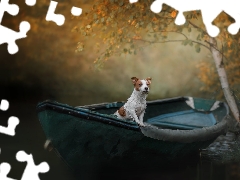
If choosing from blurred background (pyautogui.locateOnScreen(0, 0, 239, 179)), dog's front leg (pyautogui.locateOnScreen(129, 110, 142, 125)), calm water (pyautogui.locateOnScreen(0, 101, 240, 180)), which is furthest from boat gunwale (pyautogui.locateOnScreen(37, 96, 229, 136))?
blurred background (pyautogui.locateOnScreen(0, 0, 239, 179))

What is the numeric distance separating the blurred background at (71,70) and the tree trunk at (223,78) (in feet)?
5.51

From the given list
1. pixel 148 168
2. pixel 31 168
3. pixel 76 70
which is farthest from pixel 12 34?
pixel 76 70

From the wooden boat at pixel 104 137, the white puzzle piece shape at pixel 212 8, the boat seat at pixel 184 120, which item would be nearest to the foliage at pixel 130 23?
the white puzzle piece shape at pixel 212 8

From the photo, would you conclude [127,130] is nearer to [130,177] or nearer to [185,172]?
[130,177]

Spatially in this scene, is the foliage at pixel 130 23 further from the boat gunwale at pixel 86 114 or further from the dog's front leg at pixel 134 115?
the boat gunwale at pixel 86 114

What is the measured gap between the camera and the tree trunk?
568cm

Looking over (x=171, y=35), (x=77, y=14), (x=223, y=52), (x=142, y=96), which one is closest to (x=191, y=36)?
(x=171, y=35)

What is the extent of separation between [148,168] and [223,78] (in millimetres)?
1901

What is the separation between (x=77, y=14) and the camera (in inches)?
259

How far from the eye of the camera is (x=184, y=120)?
577cm

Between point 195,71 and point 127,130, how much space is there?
4156mm

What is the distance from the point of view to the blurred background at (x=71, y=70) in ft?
25.1

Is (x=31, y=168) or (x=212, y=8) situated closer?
(x=31, y=168)

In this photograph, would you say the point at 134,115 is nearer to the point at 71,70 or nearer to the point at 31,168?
the point at 31,168
